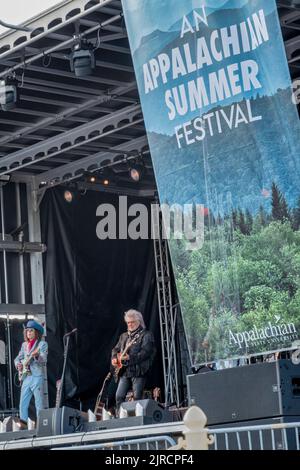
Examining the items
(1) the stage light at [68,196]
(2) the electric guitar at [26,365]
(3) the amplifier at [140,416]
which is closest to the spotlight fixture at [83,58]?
(3) the amplifier at [140,416]

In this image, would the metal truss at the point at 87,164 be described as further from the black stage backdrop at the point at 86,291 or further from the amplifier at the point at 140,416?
the amplifier at the point at 140,416

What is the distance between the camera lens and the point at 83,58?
1149 centimetres

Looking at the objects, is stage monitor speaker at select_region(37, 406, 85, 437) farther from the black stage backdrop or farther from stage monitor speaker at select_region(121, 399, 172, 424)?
the black stage backdrop

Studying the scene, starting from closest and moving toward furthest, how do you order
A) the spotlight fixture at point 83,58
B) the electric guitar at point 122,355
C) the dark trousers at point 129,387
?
the spotlight fixture at point 83,58, the dark trousers at point 129,387, the electric guitar at point 122,355

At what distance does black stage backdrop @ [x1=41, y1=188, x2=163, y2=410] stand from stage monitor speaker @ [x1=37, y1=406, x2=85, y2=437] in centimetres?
656

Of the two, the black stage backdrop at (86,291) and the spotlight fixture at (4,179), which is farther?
the black stage backdrop at (86,291)

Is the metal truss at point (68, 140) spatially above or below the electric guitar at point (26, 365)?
above

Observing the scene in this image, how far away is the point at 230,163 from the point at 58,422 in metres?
3.16

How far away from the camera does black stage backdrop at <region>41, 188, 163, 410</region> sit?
16875 mm

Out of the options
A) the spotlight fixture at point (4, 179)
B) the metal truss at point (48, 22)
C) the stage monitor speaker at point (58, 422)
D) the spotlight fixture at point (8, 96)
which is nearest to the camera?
the stage monitor speaker at point (58, 422)

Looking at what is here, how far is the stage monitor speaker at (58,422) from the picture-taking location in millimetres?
9977
